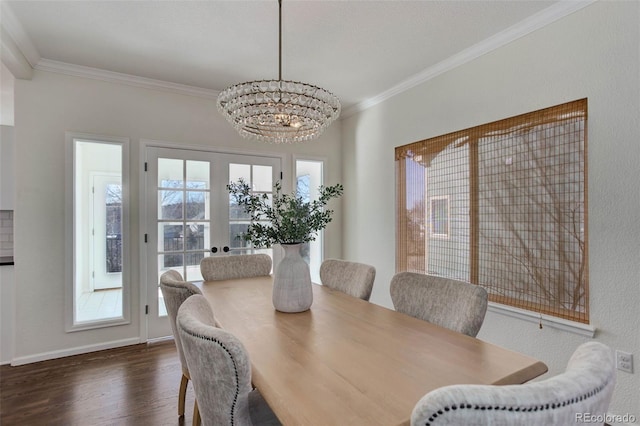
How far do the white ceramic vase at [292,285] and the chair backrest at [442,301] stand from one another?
0.53 m

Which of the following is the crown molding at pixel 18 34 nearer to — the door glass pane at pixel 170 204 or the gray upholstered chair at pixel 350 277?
Answer: the door glass pane at pixel 170 204

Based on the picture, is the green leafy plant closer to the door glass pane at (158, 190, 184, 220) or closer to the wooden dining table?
the wooden dining table

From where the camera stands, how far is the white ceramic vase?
5.31 feet

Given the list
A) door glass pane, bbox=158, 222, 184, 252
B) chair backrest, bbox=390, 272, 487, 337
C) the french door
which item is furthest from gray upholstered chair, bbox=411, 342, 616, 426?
door glass pane, bbox=158, 222, 184, 252

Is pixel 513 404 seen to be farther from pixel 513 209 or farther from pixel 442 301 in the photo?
pixel 513 209

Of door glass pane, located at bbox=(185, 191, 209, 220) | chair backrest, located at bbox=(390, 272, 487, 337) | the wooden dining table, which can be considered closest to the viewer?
the wooden dining table

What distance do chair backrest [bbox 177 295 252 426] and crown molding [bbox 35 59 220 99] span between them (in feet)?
9.93

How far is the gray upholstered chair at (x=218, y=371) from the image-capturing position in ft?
2.76

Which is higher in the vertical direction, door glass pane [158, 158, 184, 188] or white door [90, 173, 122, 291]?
door glass pane [158, 158, 184, 188]

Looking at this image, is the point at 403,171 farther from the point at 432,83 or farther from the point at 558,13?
the point at 558,13

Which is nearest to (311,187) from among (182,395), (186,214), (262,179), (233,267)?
(262,179)

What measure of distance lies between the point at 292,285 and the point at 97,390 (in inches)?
72.2

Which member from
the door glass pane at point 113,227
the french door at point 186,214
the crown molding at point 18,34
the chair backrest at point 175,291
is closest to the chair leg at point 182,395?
the chair backrest at point 175,291

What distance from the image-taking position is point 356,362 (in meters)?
1.07
